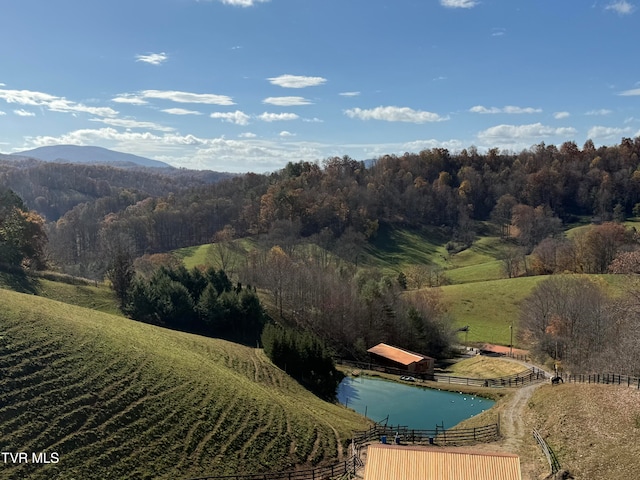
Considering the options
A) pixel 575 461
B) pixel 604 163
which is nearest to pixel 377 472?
pixel 575 461

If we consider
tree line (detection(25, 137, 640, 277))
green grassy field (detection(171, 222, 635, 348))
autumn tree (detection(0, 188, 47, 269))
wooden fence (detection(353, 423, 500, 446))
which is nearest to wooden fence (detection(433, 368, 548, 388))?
wooden fence (detection(353, 423, 500, 446))

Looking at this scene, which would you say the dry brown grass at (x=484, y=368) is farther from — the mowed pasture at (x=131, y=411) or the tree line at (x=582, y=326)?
the mowed pasture at (x=131, y=411)

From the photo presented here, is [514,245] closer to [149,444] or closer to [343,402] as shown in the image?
[343,402]

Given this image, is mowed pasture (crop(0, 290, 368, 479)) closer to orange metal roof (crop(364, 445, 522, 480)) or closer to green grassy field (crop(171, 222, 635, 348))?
orange metal roof (crop(364, 445, 522, 480))

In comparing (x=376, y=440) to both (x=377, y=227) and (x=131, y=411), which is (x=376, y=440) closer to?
(x=131, y=411)

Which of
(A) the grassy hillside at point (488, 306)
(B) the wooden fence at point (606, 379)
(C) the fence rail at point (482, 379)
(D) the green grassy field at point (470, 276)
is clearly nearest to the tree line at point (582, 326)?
(B) the wooden fence at point (606, 379)

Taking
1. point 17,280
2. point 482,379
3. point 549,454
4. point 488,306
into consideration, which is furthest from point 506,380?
point 17,280
